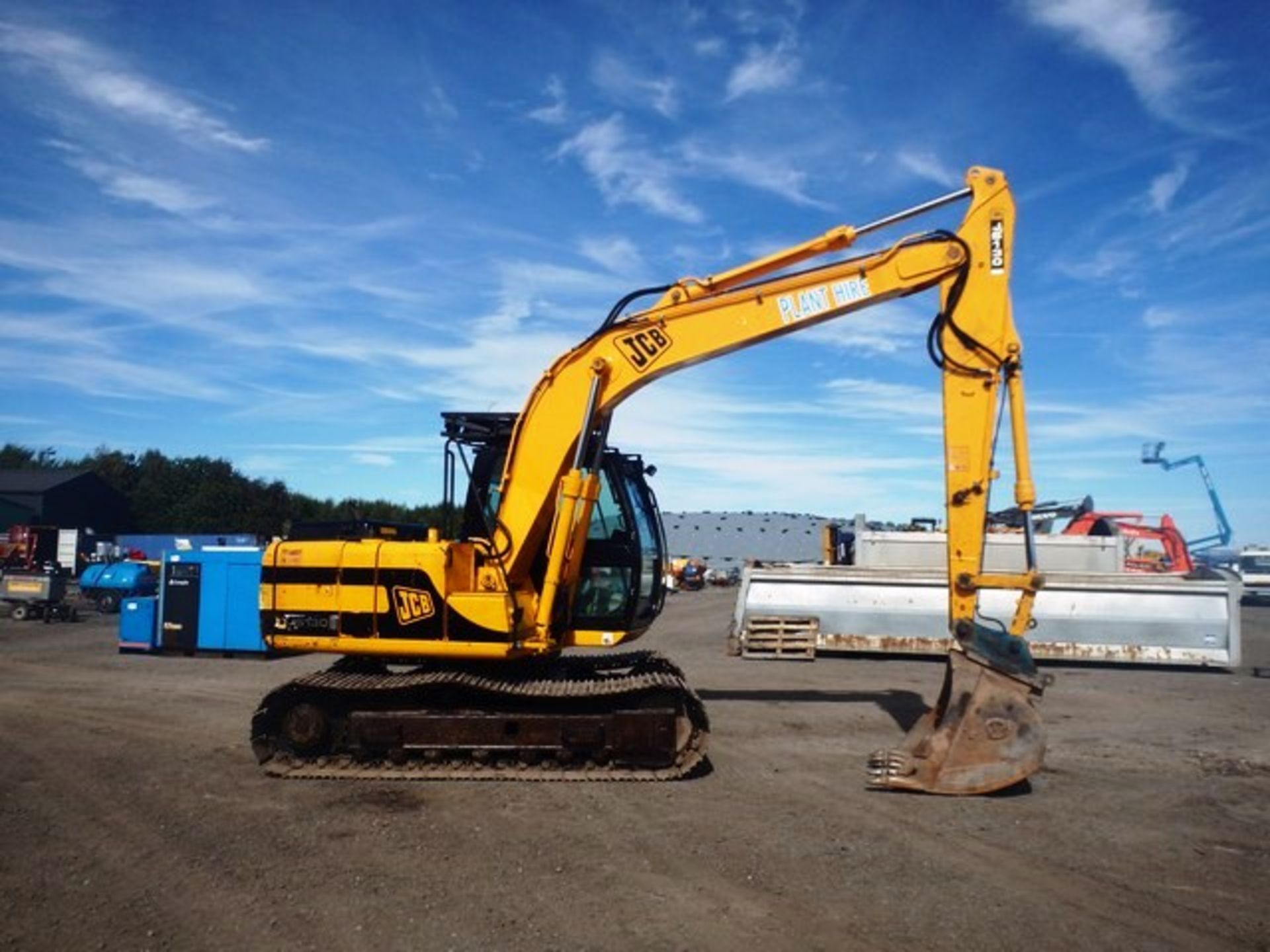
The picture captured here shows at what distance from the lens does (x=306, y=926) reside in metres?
5.29

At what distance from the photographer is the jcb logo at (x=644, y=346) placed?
30.6 feet

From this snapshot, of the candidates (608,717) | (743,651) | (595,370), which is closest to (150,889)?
(608,717)

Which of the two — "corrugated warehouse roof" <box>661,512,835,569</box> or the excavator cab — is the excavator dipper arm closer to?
the excavator cab

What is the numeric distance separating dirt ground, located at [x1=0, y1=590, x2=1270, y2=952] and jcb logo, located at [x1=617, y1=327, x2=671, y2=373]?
369 cm

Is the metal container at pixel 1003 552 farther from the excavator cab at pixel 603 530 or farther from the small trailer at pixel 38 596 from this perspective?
the small trailer at pixel 38 596

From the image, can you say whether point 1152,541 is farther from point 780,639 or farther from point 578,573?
point 578,573

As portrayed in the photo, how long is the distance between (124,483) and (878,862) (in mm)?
68852

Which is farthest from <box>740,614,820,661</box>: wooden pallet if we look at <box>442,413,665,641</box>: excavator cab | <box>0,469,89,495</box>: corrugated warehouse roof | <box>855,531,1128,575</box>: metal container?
<box>0,469,89,495</box>: corrugated warehouse roof

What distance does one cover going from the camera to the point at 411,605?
893 centimetres

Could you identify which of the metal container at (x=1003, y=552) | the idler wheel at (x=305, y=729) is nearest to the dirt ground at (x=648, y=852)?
the idler wheel at (x=305, y=729)

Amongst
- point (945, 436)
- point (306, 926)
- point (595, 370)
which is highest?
point (595, 370)

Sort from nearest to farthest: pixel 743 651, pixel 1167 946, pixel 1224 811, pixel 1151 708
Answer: pixel 1167 946, pixel 1224 811, pixel 1151 708, pixel 743 651

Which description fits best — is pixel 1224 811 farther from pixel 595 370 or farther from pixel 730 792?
pixel 595 370

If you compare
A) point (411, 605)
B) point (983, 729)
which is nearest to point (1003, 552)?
point (983, 729)
